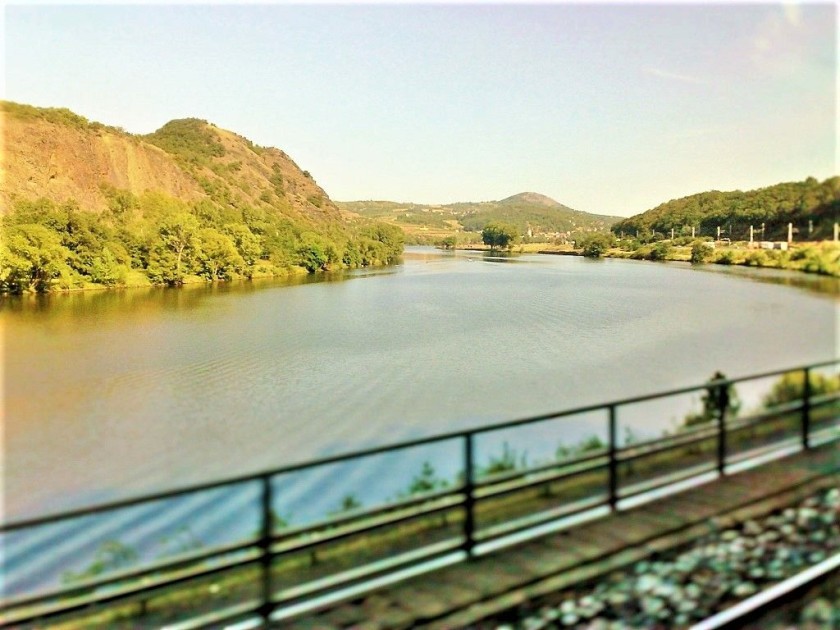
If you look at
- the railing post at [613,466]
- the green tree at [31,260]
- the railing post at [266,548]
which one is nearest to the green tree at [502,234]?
the green tree at [31,260]

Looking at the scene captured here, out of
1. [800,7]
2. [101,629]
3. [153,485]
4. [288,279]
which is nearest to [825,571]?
[101,629]

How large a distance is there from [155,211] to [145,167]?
30.3 meters

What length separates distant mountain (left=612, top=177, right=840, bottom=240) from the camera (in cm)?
1516

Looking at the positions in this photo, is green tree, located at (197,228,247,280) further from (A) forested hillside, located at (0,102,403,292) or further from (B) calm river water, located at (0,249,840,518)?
(B) calm river water, located at (0,249,840,518)

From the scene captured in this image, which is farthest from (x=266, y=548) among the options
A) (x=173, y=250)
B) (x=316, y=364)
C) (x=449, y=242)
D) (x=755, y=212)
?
(x=449, y=242)

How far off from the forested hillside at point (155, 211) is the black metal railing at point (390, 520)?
131 feet

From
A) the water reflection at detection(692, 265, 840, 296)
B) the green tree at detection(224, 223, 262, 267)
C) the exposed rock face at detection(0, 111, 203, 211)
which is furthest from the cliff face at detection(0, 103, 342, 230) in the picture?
the water reflection at detection(692, 265, 840, 296)

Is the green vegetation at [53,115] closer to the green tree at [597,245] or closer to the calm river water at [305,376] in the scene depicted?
the calm river water at [305,376]

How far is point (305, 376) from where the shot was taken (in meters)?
21.1

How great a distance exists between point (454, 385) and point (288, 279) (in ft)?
123

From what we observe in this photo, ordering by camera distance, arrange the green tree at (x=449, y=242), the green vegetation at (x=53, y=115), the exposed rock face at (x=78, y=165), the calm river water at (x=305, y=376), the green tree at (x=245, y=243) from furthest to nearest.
Answer: the green tree at (x=449, y=242)
the green vegetation at (x=53, y=115)
the exposed rock face at (x=78, y=165)
the green tree at (x=245, y=243)
the calm river water at (x=305, y=376)

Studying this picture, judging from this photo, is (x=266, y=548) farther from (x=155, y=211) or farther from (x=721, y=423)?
(x=155, y=211)

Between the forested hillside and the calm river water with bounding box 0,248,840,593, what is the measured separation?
4.32 m

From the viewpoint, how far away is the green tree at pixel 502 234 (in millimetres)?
77125
